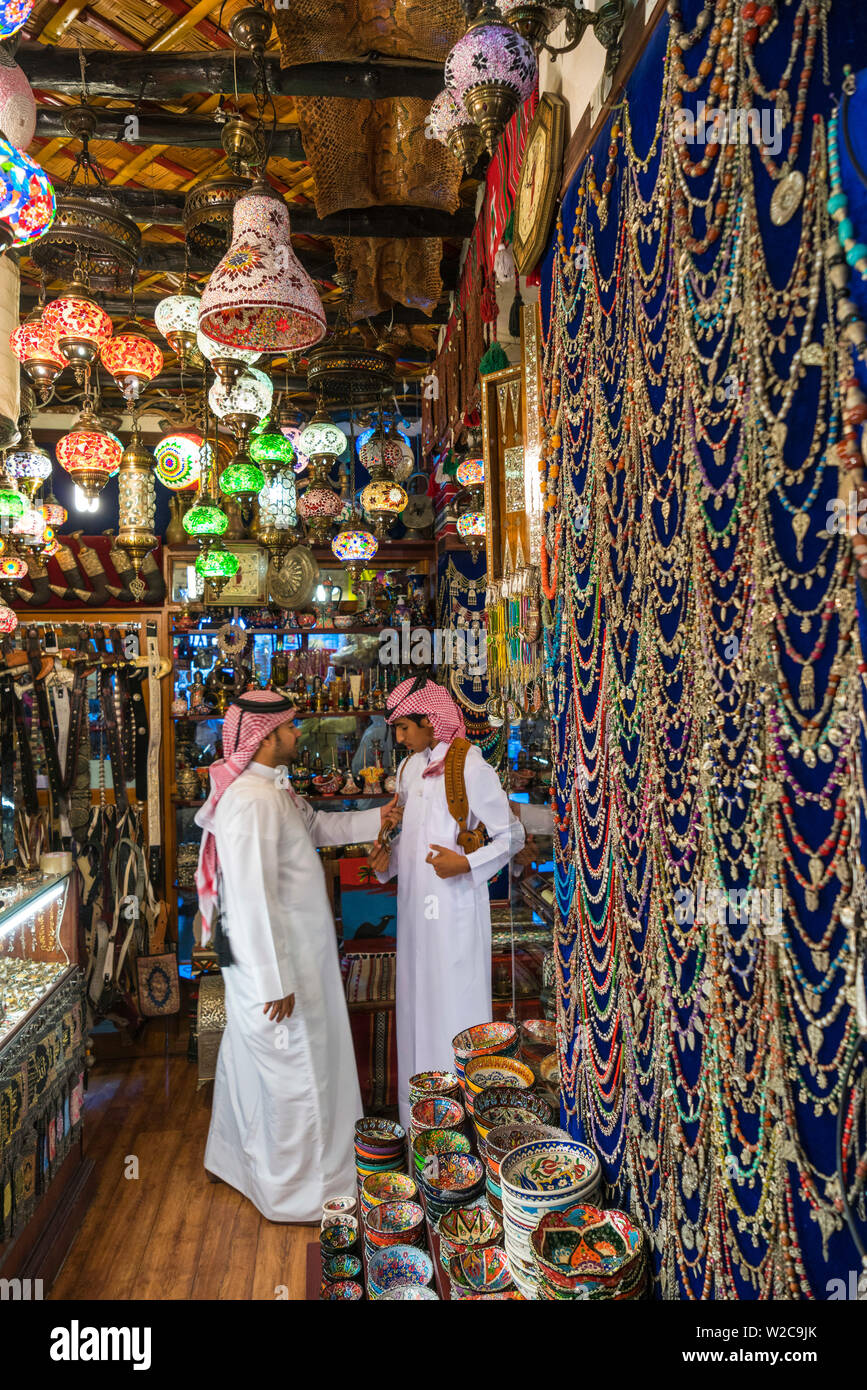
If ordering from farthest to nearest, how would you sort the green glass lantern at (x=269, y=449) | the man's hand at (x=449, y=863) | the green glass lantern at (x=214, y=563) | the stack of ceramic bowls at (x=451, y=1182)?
the green glass lantern at (x=214, y=563) < the green glass lantern at (x=269, y=449) < the man's hand at (x=449, y=863) < the stack of ceramic bowls at (x=451, y=1182)

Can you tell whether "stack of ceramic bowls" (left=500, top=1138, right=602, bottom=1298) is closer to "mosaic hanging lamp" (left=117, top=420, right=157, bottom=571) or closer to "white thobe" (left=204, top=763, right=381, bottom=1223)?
"white thobe" (left=204, top=763, right=381, bottom=1223)

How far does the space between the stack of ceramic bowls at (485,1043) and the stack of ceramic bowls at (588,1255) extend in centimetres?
79

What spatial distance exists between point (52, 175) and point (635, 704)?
11.4 ft

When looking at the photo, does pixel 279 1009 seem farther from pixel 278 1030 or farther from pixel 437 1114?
pixel 437 1114

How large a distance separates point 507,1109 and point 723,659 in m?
1.42

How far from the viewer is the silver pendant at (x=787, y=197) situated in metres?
0.81

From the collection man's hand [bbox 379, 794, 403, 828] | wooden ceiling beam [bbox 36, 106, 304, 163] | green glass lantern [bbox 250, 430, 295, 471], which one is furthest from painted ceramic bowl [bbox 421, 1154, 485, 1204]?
wooden ceiling beam [bbox 36, 106, 304, 163]

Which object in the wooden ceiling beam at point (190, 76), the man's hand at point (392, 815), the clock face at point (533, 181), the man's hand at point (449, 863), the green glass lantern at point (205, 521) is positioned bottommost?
the man's hand at point (449, 863)

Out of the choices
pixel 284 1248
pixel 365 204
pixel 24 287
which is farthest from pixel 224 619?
pixel 284 1248

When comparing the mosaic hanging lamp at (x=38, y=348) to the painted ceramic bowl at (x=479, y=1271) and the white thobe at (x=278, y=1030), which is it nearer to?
the white thobe at (x=278, y=1030)

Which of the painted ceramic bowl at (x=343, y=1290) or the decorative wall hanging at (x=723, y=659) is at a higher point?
the decorative wall hanging at (x=723, y=659)

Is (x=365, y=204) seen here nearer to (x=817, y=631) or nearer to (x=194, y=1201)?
(x=817, y=631)

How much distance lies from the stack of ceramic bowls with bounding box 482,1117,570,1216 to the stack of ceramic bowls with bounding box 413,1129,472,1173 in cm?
21

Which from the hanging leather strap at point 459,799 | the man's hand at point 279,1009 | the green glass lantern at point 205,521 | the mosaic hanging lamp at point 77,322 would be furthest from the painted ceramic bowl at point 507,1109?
the green glass lantern at point 205,521
